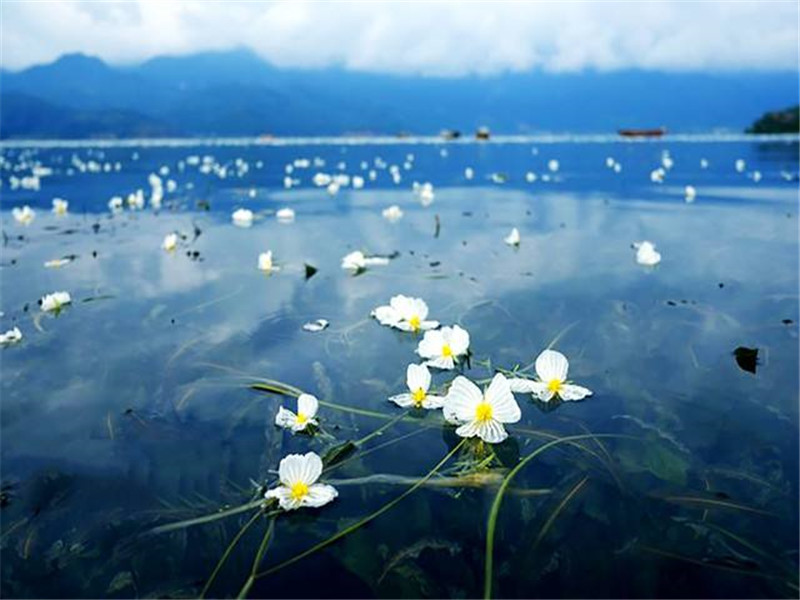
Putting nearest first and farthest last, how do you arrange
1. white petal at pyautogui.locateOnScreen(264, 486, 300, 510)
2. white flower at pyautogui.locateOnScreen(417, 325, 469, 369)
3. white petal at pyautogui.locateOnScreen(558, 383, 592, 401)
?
white petal at pyautogui.locateOnScreen(264, 486, 300, 510), white petal at pyautogui.locateOnScreen(558, 383, 592, 401), white flower at pyautogui.locateOnScreen(417, 325, 469, 369)

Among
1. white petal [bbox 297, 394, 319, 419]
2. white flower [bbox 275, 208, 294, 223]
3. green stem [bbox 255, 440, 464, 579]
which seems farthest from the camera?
white flower [bbox 275, 208, 294, 223]

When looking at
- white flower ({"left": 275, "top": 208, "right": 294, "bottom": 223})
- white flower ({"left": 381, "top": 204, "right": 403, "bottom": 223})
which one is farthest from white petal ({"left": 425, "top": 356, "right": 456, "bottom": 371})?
white flower ({"left": 275, "top": 208, "right": 294, "bottom": 223})

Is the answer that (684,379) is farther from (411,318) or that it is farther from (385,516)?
(385,516)

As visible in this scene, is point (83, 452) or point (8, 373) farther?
point (8, 373)

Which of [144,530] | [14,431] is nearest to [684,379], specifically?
[144,530]

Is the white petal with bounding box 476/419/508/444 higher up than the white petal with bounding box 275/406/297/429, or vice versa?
the white petal with bounding box 476/419/508/444

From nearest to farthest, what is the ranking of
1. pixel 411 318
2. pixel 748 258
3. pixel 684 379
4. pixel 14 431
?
pixel 14 431 → pixel 684 379 → pixel 411 318 → pixel 748 258

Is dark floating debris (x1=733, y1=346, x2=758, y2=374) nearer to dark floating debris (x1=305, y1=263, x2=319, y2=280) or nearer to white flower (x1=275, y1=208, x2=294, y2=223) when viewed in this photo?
dark floating debris (x1=305, y1=263, x2=319, y2=280)
